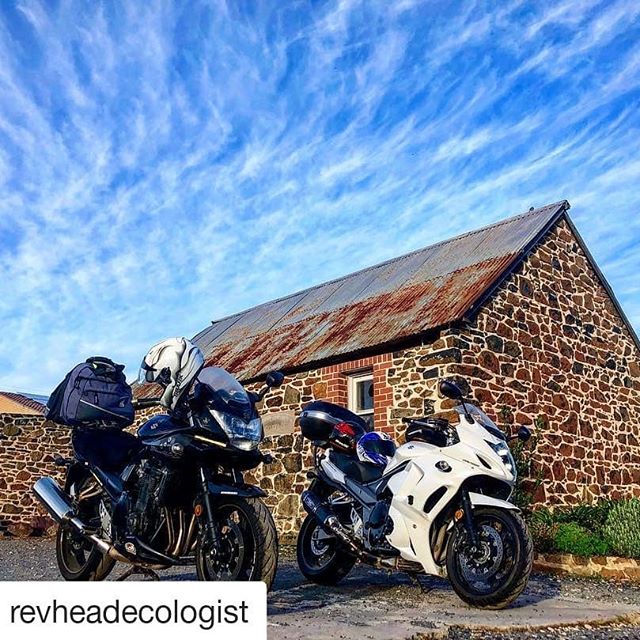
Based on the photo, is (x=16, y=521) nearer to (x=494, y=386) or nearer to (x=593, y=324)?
(x=494, y=386)

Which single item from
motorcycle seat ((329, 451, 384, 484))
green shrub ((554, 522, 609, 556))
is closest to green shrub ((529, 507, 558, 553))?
green shrub ((554, 522, 609, 556))

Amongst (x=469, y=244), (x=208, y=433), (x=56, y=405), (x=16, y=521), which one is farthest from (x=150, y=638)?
(x=16, y=521)

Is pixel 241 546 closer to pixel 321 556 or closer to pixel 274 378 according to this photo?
pixel 274 378

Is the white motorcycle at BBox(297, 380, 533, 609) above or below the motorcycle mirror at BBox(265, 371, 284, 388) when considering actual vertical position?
below

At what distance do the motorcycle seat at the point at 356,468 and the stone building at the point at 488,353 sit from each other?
3.58m

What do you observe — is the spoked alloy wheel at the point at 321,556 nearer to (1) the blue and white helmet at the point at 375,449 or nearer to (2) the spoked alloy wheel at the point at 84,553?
(1) the blue and white helmet at the point at 375,449

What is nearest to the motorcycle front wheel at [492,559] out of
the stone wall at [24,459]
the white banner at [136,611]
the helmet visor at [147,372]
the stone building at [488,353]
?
the helmet visor at [147,372]

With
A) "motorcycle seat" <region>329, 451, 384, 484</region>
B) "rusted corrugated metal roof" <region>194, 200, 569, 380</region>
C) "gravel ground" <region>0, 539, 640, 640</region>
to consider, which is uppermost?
"rusted corrugated metal roof" <region>194, 200, 569, 380</region>

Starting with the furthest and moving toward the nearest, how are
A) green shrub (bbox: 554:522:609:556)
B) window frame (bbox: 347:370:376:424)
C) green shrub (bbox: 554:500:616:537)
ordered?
window frame (bbox: 347:370:376:424), green shrub (bbox: 554:500:616:537), green shrub (bbox: 554:522:609:556)

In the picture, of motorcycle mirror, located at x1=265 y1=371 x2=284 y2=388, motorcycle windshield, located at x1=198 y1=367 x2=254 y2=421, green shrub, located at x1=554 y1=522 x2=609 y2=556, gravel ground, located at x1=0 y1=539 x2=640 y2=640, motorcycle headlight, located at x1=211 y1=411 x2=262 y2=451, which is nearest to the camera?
gravel ground, located at x1=0 y1=539 x2=640 y2=640

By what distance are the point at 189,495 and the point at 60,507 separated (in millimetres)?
1041

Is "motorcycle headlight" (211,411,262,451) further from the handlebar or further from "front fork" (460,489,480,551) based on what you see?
"front fork" (460,489,480,551)

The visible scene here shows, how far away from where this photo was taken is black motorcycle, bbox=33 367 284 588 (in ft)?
14.2

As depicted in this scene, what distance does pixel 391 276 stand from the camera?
1345 cm
